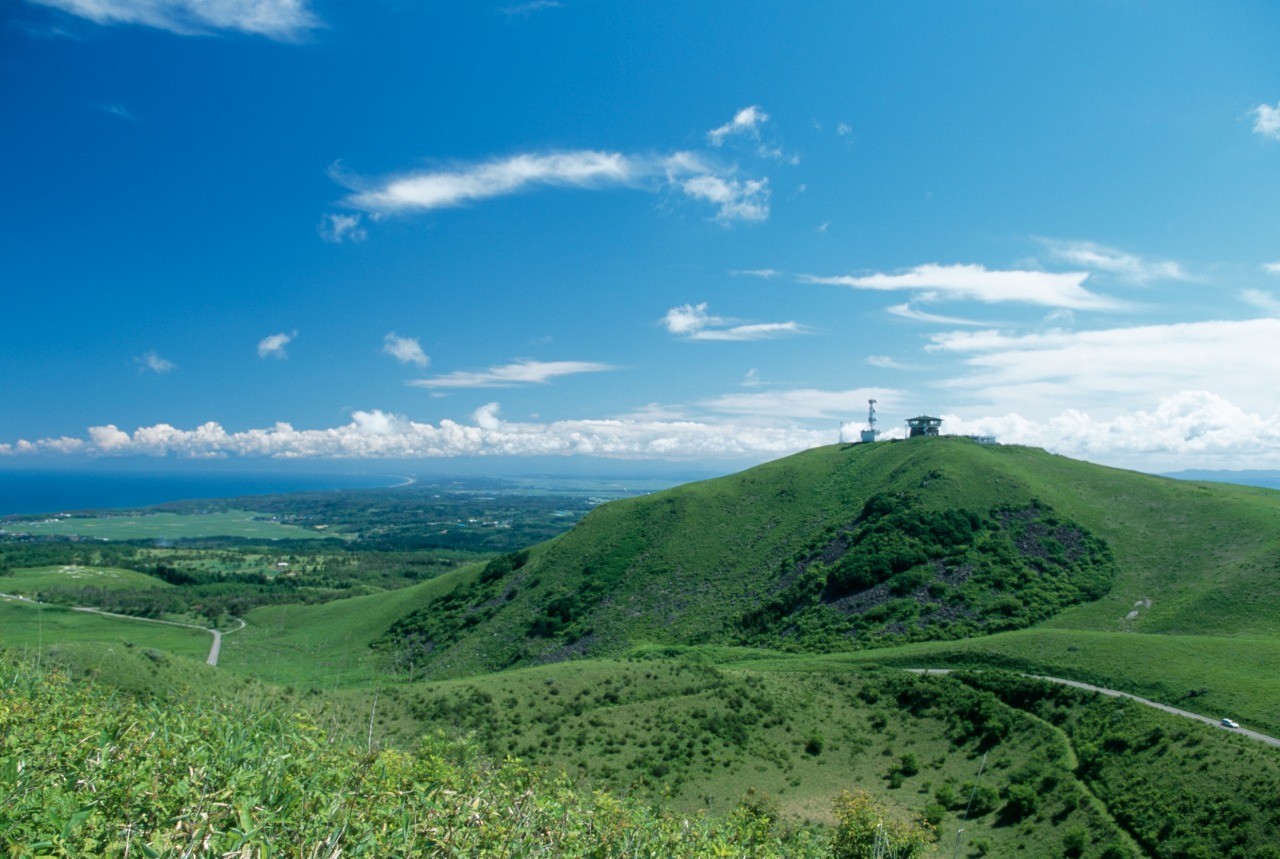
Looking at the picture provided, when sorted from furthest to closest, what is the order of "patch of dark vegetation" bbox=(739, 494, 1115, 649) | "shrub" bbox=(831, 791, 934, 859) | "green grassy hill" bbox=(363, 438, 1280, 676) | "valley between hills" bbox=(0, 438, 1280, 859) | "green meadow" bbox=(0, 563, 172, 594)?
"green meadow" bbox=(0, 563, 172, 594), "patch of dark vegetation" bbox=(739, 494, 1115, 649), "green grassy hill" bbox=(363, 438, 1280, 676), "shrub" bbox=(831, 791, 934, 859), "valley between hills" bbox=(0, 438, 1280, 859)

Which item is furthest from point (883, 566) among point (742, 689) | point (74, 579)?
point (74, 579)

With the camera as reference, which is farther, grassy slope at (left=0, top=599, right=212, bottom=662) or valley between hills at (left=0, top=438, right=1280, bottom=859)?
grassy slope at (left=0, top=599, right=212, bottom=662)

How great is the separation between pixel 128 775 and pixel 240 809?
1.76 meters

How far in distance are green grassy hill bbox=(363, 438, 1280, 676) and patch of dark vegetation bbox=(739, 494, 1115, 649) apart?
19cm

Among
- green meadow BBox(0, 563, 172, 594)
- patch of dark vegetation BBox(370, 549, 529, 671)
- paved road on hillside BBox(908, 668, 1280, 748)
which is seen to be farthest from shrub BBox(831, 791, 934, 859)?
green meadow BBox(0, 563, 172, 594)

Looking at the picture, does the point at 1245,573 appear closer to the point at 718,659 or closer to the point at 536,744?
the point at 718,659

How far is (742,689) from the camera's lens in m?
41.3

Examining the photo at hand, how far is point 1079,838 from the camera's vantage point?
24781 mm

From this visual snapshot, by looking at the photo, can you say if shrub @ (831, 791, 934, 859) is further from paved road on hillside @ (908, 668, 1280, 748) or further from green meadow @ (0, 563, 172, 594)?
green meadow @ (0, 563, 172, 594)

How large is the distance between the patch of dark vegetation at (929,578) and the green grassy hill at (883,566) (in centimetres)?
19

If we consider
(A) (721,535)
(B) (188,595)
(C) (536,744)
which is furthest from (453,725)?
(B) (188,595)

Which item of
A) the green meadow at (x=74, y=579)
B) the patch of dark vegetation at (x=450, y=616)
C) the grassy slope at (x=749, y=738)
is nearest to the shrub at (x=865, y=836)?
the grassy slope at (x=749, y=738)

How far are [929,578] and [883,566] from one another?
Answer: 434cm

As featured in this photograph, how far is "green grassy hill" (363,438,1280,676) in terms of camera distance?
54.5m
